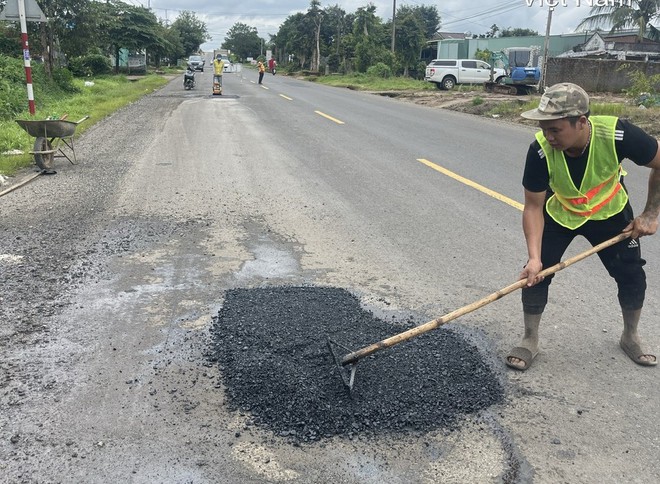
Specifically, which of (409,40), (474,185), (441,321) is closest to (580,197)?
(441,321)

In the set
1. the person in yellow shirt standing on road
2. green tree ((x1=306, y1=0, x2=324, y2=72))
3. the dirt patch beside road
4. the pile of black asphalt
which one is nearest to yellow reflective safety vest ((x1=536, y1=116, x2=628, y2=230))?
the pile of black asphalt

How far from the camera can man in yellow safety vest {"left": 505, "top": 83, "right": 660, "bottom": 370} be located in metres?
2.96

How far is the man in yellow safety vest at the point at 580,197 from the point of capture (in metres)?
2.96

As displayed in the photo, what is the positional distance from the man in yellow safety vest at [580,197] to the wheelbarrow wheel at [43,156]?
712 centimetres

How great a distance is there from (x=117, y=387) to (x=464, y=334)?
2042 millimetres

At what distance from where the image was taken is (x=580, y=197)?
3.23 metres

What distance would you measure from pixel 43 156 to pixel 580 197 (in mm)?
7410

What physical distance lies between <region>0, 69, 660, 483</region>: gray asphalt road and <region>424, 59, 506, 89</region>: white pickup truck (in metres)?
24.4

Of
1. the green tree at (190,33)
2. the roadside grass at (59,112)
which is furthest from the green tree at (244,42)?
the roadside grass at (59,112)

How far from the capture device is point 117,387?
118 inches

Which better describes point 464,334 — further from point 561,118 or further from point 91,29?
point 91,29

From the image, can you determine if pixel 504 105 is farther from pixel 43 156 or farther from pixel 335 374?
pixel 335 374

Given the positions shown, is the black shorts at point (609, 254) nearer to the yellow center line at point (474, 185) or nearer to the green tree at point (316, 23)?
the yellow center line at point (474, 185)

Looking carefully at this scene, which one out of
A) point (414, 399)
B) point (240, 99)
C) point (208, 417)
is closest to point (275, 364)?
point (208, 417)
